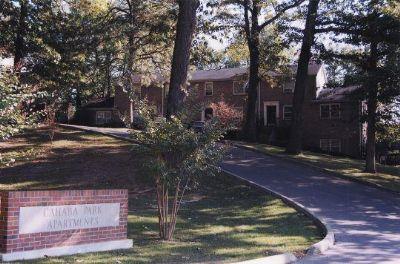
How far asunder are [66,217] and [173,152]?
2.78m

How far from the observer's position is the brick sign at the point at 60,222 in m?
8.49

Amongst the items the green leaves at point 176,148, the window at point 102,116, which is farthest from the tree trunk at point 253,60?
the window at point 102,116

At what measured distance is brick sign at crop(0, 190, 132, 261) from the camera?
8.49 meters

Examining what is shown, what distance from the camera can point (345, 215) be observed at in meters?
16.2

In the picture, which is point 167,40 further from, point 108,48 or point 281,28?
point 281,28

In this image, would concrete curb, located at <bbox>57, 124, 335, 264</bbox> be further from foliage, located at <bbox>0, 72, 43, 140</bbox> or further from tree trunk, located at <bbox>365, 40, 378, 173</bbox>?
tree trunk, located at <bbox>365, 40, 378, 173</bbox>

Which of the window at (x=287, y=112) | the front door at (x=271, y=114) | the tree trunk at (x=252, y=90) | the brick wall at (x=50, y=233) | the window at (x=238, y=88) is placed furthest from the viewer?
the window at (x=238, y=88)

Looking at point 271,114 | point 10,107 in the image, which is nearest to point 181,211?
point 10,107

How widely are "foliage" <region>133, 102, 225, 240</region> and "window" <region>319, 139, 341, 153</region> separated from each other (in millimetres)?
36834

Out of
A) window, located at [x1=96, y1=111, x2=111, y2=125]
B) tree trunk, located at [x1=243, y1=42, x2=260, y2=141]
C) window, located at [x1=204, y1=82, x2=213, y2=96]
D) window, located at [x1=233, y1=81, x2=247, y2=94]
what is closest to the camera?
tree trunk, located at [x1=243, y1=42, x2=260, y2=141]

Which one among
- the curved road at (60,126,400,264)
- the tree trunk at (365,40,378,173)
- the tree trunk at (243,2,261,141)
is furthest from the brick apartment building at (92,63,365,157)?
the curved road at (60,126,400,264)

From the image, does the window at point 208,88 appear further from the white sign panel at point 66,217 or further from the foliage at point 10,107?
the foliage at point 10,107

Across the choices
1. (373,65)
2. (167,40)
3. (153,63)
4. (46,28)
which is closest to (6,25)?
(46,28)

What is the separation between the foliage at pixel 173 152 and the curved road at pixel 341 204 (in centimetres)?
290
